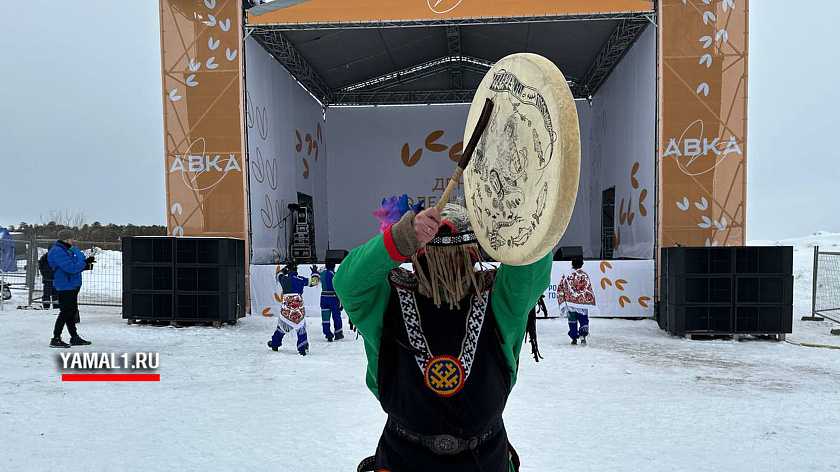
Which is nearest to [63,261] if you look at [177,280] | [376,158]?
[177,280]

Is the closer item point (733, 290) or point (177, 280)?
point (733, 290)

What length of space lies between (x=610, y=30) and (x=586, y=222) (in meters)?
6.41

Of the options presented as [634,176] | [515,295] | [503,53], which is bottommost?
[515,295]

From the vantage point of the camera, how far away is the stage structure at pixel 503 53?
1074 cm

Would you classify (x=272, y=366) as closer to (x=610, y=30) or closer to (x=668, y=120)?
(x=668, y=120)

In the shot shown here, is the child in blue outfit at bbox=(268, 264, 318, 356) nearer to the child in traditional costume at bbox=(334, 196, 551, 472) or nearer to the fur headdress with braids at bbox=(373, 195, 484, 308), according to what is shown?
the child in traditional costume at bbox=(334, 196, 551, 472)

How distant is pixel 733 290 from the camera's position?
29.1 feet

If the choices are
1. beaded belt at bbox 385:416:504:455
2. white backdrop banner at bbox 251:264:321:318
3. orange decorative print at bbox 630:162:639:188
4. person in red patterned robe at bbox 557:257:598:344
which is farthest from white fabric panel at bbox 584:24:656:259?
beaded belt at bbox 385:416:504:455

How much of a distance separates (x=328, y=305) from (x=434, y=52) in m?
10.4

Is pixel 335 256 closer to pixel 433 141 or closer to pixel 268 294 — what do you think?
pixel 268 294

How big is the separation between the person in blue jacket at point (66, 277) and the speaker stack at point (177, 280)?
6.17ft

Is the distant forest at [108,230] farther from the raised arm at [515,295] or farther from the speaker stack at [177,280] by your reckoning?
the raised arm at [515,295]

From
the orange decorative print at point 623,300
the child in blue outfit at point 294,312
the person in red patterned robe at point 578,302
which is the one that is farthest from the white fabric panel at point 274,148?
the orange decorative print at point 623,300

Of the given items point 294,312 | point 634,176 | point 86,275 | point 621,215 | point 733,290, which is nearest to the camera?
point 294,312
